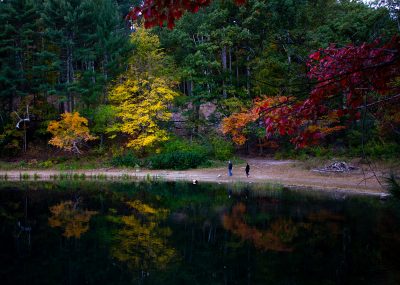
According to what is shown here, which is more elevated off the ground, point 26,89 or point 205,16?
point 205,16

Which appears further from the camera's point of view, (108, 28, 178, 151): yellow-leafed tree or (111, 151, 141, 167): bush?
(108, 28, 178, 151): yellow-leafed tree

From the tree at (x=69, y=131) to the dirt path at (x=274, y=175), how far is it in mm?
2482

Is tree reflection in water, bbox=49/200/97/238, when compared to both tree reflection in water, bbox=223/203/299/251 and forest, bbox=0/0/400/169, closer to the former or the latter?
tree reflection in water, bbox=223/203/299/251

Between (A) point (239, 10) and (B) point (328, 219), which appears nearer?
(B) point (328, 219)

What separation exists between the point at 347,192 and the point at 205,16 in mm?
19215

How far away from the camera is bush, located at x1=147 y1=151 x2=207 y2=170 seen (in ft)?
89.4

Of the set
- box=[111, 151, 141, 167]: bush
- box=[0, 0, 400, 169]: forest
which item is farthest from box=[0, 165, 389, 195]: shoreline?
box=[0, 0, 400, 169]: forest

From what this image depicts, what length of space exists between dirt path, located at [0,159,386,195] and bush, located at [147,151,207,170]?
86cm

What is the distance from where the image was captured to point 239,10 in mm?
30297

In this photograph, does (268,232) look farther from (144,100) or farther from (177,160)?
(144,100)

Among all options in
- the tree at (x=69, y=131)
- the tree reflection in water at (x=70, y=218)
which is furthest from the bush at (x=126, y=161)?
the tree reflection in water at (x=70, y=218)

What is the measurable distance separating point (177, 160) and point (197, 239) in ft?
50.5

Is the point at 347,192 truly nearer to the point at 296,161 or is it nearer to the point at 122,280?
the point at 296,161


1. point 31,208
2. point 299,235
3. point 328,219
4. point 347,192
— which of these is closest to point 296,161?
point 347,192
